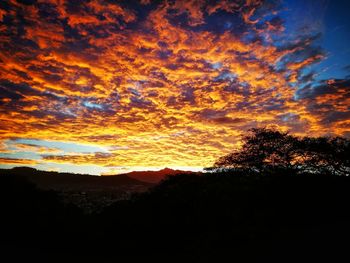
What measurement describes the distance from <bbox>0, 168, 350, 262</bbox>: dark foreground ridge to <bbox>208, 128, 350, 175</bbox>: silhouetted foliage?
309 inches

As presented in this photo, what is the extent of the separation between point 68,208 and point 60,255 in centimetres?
362

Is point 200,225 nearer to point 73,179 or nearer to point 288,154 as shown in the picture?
point 288,154

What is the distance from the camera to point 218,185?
12.2m

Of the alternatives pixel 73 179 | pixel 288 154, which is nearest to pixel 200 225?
pixel 288 154

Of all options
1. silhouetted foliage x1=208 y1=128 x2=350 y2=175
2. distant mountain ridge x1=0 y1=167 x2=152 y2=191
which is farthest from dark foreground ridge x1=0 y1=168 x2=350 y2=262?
distant mountain ridge x1=0 y1=167 x2=152 y2=191

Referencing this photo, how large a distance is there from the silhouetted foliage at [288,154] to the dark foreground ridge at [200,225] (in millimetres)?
7861

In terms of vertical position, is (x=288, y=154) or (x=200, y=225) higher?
(x=288, y=154)

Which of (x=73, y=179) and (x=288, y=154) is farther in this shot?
(x=73, y=179)

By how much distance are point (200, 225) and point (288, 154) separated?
1429 cm

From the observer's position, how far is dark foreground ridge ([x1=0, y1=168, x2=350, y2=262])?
27.1 ft

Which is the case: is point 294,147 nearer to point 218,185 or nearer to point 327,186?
point 327,186

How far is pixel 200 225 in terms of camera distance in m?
9.60

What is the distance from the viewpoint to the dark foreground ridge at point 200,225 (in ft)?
27.1

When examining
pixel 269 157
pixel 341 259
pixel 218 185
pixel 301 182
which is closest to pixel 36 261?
pixel 218 185
